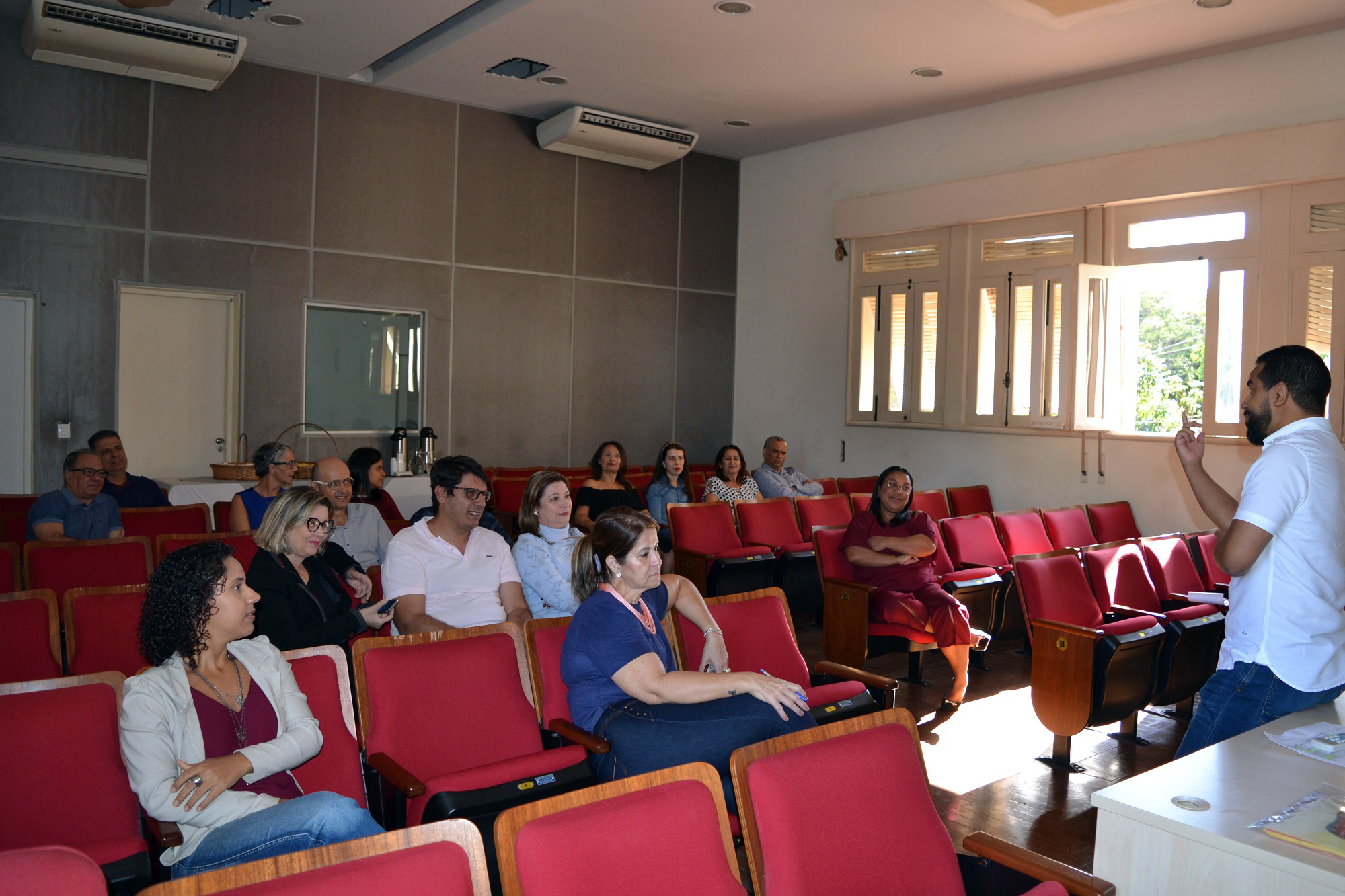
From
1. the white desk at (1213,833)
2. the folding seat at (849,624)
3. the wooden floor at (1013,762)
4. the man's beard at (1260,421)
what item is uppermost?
the man's beard at (1260,421)

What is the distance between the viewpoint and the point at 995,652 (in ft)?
20.1

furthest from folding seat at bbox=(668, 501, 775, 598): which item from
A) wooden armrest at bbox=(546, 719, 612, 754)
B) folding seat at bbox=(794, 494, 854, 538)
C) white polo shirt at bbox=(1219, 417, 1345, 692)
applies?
white polo shirt at bbox=(1219, 417, 1345, 692)

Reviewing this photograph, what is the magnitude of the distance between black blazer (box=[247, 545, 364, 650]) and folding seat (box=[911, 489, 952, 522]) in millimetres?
4871

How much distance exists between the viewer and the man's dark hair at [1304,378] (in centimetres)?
254

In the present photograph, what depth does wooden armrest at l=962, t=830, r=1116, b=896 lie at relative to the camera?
6.01ft

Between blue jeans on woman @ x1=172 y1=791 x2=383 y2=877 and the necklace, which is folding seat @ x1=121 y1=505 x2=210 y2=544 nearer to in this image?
the necklace

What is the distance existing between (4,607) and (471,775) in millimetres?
1758

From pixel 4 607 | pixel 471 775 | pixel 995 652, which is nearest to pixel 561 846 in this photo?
pixel 471 775

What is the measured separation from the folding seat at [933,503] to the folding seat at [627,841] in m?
5.69

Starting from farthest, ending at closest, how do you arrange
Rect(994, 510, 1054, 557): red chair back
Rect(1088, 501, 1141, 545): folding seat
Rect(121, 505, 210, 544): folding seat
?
Rect(1088, 501, 1141, 545): folding seat
Rect(994, 510, 1054, 557): red chair back
Rect(121, 505, 210, 544): folding seat

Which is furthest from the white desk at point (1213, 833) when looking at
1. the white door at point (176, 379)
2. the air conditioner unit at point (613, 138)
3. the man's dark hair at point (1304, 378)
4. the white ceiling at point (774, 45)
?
the air conditioner unit at point (613, 138)

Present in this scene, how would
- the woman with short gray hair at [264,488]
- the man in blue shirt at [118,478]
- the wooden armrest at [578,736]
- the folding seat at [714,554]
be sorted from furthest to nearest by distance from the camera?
the man in blue shirt at [118,478] < the folding seat at [714,554] < the woman with short gray hair at [264,488] < the wooden armrest at [578,736]

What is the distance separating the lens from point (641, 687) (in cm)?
258

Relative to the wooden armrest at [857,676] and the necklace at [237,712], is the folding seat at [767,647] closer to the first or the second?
the wooden armrest at [857,676]
